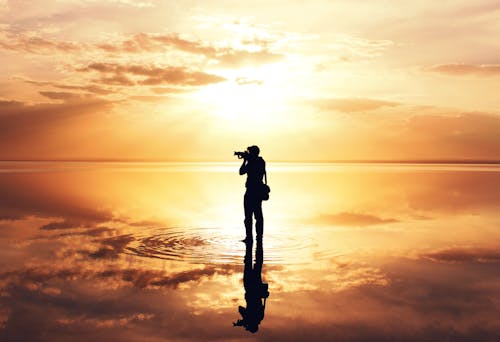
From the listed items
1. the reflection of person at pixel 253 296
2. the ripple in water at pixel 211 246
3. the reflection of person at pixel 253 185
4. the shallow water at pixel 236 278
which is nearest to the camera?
the shallow water at pixel 236 278

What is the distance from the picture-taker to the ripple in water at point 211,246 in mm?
12742

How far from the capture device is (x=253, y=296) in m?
9.32

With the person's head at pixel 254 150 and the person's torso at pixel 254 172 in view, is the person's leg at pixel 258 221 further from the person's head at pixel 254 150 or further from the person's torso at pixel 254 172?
the person's head at pixel 254 150

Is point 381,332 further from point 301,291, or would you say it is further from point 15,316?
point 15,316

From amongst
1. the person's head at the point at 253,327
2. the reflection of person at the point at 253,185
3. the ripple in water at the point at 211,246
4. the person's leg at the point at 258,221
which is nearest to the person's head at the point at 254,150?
the reflection of person at the point at 253,185

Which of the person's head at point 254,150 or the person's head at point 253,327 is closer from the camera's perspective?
the person's head at point 253,327

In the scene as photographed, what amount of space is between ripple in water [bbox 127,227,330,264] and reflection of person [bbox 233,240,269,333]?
63 centimetres

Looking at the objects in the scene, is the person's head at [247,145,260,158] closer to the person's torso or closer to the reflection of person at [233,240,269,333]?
the person's torso

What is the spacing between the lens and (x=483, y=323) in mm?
7852

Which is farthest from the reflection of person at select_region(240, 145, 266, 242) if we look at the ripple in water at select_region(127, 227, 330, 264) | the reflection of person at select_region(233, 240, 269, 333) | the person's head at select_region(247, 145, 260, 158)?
the reflection of person at select_region(233, 240, 269, 333)

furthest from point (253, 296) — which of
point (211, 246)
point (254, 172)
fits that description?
point (254, 172)

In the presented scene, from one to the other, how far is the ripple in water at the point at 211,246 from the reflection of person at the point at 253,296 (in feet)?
2.06

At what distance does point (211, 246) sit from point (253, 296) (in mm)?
5205

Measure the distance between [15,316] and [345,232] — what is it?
38.5 ft
